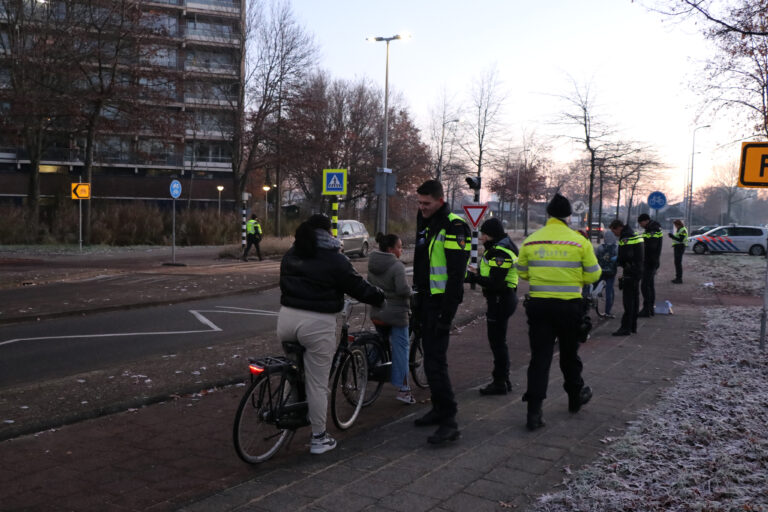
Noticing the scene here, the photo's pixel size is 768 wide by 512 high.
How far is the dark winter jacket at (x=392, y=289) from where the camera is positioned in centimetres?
593

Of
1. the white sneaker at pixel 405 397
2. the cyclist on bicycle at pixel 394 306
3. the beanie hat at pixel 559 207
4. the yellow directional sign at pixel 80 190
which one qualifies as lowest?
the white sneaker at pixel 405 397

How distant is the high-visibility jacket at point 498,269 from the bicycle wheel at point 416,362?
2.85ft

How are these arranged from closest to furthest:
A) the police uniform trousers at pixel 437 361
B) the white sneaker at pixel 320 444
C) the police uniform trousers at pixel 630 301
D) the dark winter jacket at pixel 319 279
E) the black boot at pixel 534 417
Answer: the dark winter jacket at pixel 319 279
the white sneaker at pixel 320 444
the police uniform trousers at pixel 437 361
the black boot at pixel 534 417
the police uniform trousers at pixel 630 301

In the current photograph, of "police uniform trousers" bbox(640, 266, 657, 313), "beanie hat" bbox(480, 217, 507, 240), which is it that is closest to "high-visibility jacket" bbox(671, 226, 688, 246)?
"police uniform trousers" bbox(640, 266, 657, 313)

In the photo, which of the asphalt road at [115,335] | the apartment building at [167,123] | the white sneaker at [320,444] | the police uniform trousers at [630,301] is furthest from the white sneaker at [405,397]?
the apartment building at [167,123]

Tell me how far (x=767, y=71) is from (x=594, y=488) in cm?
1635

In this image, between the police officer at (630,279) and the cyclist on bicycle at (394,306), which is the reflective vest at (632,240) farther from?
the cyclist on bicycle at (394,306)

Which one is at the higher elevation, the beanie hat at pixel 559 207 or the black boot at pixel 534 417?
the beanie hat at pixel 559 207

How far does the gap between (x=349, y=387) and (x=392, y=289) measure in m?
0.99

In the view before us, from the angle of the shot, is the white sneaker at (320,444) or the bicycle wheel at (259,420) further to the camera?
the white sneaker at (320,444)

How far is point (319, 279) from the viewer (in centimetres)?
448

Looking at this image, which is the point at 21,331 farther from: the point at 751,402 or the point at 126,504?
the point at 751,402

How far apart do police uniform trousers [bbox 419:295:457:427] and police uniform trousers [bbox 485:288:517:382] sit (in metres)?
1.57

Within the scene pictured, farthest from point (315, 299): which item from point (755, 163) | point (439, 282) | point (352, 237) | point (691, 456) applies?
point (352, 237)
